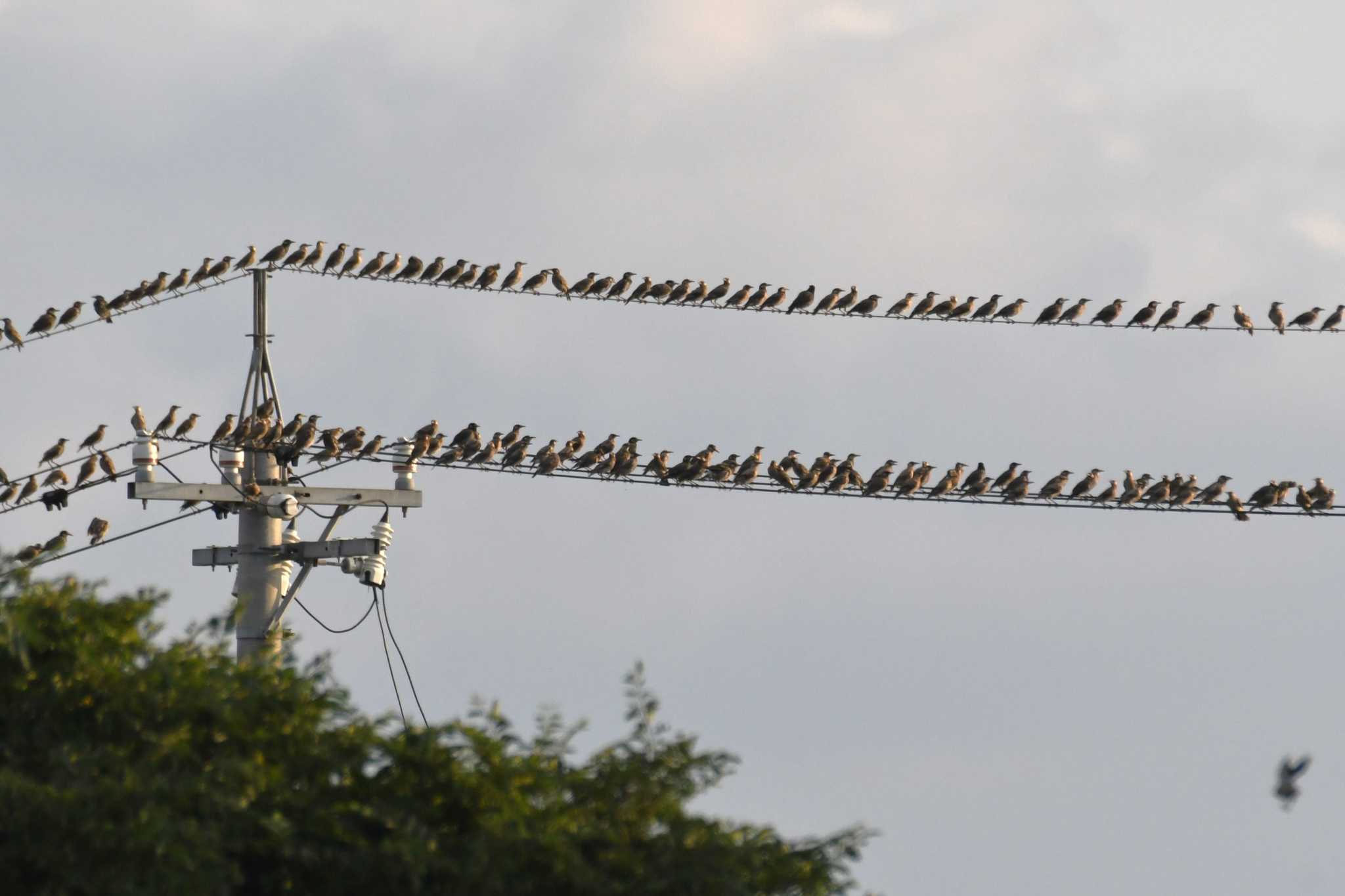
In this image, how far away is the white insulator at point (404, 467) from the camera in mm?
31859

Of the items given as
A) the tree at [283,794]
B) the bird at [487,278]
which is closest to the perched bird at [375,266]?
the bird at [487,278]

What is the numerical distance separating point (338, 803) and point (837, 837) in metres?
3.70

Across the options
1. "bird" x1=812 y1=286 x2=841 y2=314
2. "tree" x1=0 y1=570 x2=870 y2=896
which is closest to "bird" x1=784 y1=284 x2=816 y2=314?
"bird" x1=812 y1=286 x2=841 y2=314

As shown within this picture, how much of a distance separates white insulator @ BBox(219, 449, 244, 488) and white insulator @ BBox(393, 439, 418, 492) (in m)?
2.01

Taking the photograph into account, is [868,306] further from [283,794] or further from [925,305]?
[283,794]

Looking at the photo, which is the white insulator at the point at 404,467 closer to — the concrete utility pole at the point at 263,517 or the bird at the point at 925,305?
the concrete utility pole at the point at 263,517

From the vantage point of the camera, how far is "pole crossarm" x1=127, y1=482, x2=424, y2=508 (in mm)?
29953

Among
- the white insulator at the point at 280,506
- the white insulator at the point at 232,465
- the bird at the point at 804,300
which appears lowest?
the white insulator at the point at 280,506

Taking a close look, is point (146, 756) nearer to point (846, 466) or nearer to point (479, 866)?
point (479, 866)

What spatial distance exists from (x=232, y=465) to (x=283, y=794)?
11.4 m

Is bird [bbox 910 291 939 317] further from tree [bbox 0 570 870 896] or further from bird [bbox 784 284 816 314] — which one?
tree [bbox 0 570 870 896]

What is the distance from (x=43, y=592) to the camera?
20688 mm

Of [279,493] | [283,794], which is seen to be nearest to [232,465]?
[279,493]

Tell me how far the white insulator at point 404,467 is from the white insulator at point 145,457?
2.98 meters
